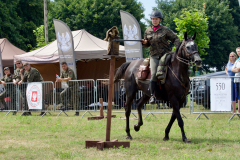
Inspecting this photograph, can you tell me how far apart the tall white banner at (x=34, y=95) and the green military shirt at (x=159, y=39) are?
6.91 m

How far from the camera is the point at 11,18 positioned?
29.6 m

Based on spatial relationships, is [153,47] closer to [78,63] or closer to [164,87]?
[164,87]

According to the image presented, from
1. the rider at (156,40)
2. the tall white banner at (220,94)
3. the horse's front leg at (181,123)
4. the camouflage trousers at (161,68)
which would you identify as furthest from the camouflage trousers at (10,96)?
the horse's front leg at (181,123)

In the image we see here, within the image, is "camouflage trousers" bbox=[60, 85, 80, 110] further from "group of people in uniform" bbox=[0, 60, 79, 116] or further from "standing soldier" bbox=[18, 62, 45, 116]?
"standing soldier" bbox=[18, 62, 45, 116]

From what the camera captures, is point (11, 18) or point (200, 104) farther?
point (11, 18)

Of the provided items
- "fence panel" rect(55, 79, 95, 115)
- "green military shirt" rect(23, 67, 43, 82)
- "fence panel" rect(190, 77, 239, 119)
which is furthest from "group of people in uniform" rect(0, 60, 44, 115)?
"fence panel" rect(190, 77, 239, 119)

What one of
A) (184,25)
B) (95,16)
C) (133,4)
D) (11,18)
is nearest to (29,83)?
(184,25)

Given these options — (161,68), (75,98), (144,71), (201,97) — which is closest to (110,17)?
(75,98)

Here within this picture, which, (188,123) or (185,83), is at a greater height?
(185,83)

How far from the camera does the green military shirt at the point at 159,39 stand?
732 cm

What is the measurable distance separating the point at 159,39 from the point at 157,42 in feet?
0.28

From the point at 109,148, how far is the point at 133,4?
1416 inches

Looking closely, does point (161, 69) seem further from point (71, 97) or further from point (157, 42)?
point (71, 97)

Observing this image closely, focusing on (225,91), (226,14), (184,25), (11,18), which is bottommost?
(225,91)
